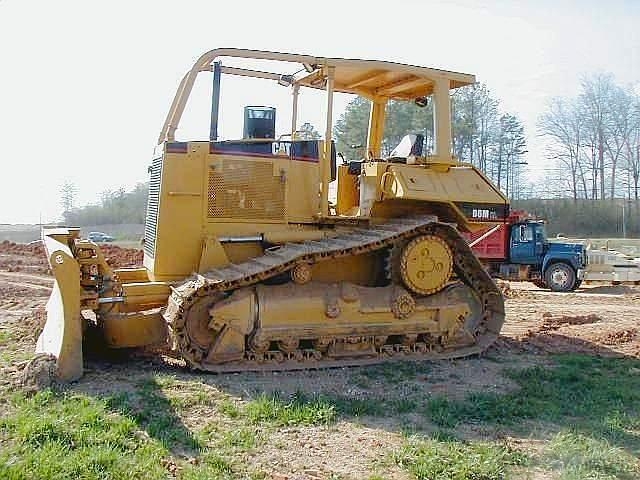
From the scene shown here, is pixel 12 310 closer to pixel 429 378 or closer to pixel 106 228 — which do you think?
pixel 429 378

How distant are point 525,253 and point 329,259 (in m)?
12.8

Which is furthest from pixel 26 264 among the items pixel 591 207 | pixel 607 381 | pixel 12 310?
pixel 591 207

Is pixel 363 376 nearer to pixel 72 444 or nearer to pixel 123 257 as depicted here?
pixel 72 444

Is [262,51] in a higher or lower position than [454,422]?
higher

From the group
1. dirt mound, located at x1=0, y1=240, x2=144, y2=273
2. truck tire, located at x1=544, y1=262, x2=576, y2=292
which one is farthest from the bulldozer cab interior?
truck tire, located at x1=544, y1=262, x2=576, y2=292

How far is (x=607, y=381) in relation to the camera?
23.3 feet

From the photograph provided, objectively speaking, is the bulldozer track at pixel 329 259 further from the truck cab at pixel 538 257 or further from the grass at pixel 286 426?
the truck cab at pixel 538 257

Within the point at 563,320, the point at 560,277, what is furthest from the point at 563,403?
the point at 560,277

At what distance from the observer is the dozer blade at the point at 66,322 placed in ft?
21.6

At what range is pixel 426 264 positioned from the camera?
7.90 meters

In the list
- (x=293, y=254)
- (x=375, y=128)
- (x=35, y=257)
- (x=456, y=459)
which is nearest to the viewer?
(x=456, y=459)

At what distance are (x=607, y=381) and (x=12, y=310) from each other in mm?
8940

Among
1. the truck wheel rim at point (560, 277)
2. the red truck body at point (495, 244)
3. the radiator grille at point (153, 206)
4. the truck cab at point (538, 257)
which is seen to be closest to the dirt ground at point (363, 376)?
the radiator grille at point (153, 206)

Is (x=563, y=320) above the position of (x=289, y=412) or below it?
above
